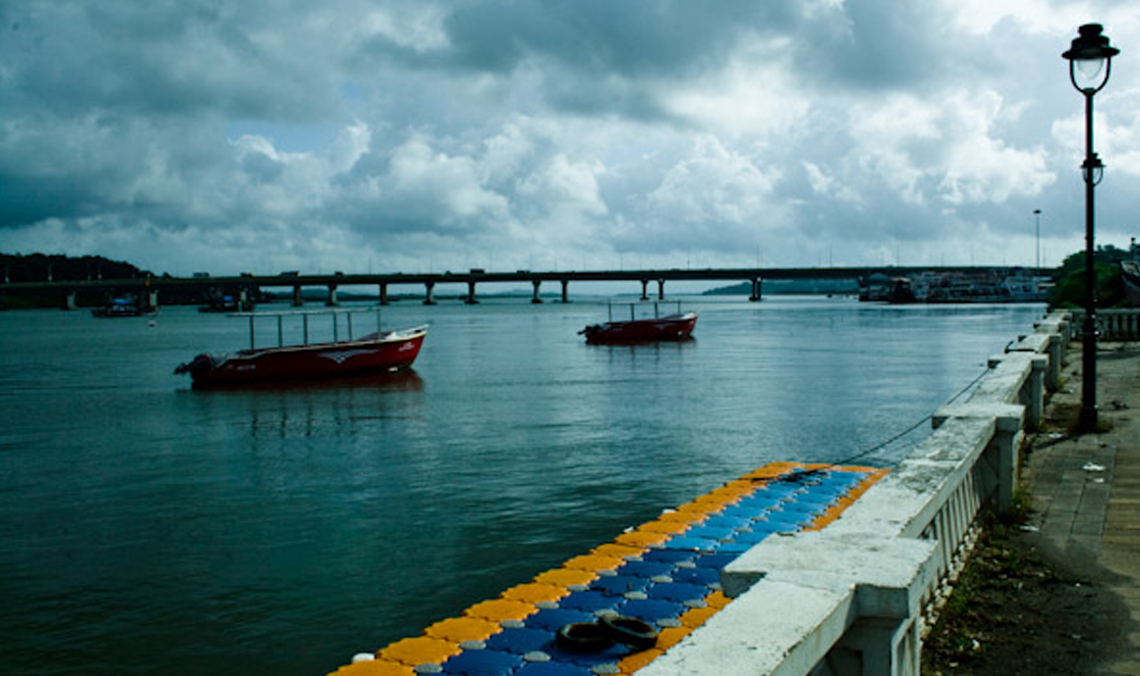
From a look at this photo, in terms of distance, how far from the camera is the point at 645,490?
2028 cm

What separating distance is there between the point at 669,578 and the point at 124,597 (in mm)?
8698

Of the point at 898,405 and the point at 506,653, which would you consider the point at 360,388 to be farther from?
the point at 506,653

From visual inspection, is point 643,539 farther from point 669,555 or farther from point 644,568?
point 644,568

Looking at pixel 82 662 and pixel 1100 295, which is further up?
pixel 1100 295

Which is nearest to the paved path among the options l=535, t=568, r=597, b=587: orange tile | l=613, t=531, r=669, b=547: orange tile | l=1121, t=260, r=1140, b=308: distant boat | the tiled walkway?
the tiled walkway

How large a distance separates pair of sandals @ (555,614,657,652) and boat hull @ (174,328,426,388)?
47094 mm

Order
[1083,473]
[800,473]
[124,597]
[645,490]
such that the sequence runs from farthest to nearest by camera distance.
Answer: [645,490]
[800,473]
[124,597]
[1083,473]

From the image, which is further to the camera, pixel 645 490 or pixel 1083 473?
pixel 645 490

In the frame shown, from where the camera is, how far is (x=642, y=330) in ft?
289

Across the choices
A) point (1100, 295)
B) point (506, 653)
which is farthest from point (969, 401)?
point (1100, 295)

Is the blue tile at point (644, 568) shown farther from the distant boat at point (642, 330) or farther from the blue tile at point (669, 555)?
the distant boat at point (642, 330)

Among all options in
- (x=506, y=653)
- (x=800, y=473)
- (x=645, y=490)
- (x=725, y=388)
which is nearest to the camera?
(x=506, y=653)

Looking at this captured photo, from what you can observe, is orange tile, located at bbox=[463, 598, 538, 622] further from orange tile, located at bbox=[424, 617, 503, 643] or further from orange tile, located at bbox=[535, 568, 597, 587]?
orange tile, located at bbox=[535, 568, 597, 587]

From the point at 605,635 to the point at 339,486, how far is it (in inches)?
615
